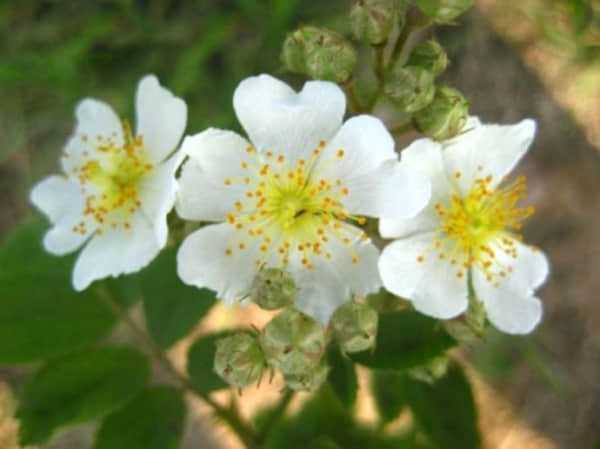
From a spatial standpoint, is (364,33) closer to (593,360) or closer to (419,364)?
(419,364)

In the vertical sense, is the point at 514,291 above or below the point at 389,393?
above

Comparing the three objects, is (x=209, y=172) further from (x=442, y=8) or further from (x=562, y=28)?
(x=562, y=28)

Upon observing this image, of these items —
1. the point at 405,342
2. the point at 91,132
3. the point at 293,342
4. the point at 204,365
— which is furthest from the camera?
the point at 91,132

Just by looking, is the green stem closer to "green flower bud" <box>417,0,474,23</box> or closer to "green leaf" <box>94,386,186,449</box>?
"green leaf" <box>94,386,186,449</box>

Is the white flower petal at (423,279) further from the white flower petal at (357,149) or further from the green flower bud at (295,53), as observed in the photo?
the green flower bud at (295,53)

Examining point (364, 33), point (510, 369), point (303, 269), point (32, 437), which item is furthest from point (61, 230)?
point (510, 369)

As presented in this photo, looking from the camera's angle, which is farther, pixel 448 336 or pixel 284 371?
pixel 448 336

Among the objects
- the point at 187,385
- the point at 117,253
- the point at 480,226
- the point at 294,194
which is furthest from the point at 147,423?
the point at 480,226
